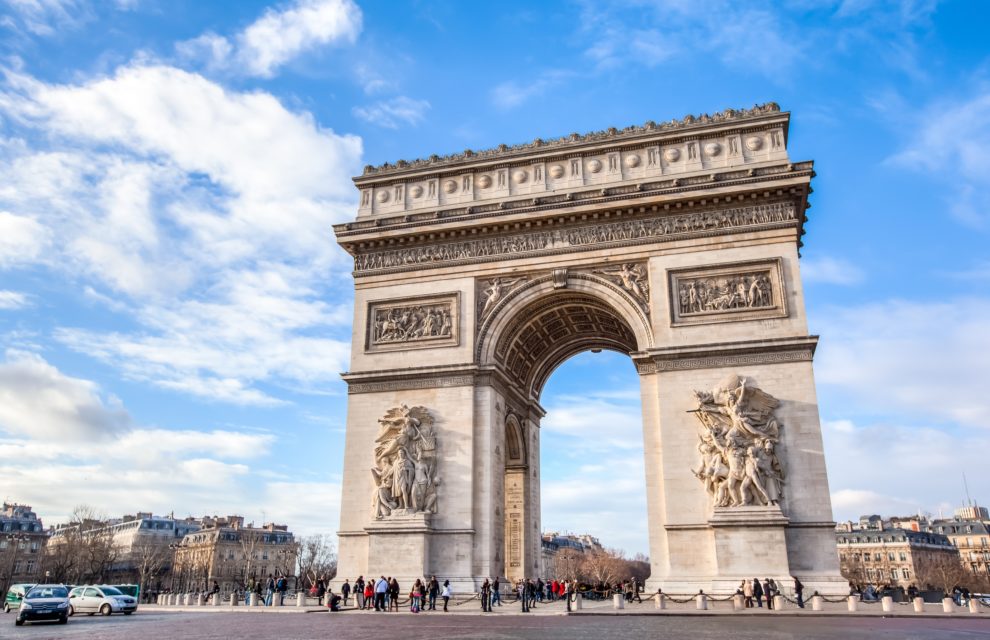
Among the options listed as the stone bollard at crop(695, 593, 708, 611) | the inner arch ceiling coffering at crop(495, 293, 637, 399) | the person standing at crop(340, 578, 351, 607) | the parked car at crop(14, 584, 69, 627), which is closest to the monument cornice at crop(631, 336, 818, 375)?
the inner arch ceiling coffering at crop(495, 293, 637, 399)

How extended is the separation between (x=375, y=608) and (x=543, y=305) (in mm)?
11170

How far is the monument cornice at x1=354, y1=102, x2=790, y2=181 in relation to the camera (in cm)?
2606

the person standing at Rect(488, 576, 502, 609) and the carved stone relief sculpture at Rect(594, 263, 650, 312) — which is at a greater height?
the carved stone relief sculpture at Rect(594, 263, 650, 312)

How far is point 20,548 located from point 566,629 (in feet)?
265

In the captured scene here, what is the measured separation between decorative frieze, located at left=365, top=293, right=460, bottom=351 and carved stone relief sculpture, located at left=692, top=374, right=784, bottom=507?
8.69 meters

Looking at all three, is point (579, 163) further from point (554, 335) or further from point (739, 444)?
point (739, 444)

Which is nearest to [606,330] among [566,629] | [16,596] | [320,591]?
[320,591]

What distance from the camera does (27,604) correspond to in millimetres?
19594

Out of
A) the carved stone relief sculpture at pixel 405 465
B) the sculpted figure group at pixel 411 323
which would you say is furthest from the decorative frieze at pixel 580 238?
the carved stone relief sculpture at pixel 405 465

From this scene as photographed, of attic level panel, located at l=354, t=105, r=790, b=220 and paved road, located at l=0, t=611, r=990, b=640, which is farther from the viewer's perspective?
attic level panel, located at l=354, t=105, r=790, b=220

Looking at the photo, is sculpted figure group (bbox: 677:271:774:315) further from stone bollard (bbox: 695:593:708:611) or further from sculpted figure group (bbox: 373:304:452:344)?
stone bollard (bbox: 695:593:708:611)

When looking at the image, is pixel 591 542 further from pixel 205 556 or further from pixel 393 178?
pixel 393 178

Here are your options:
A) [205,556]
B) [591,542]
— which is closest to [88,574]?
[205,556]

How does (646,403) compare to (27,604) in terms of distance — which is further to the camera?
(646,403)
